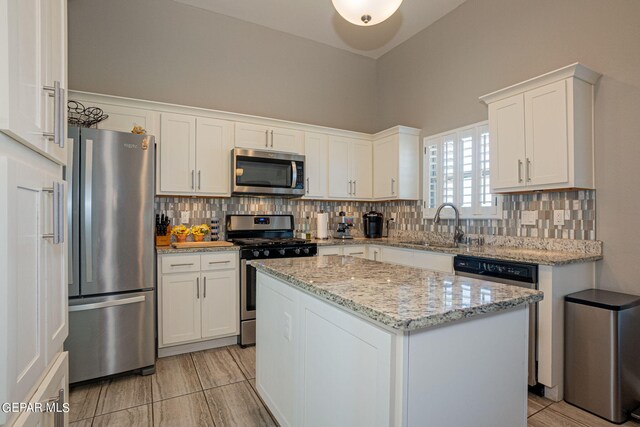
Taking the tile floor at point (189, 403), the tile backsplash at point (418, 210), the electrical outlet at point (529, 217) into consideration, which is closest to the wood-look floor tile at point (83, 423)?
the tile floor at point (189, 403)

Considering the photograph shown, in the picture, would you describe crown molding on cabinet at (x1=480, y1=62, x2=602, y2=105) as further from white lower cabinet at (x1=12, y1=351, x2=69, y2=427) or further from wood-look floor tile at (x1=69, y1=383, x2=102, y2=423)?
wood-look floor tile at (x1=69, y1=383, x2=102, y2=423)

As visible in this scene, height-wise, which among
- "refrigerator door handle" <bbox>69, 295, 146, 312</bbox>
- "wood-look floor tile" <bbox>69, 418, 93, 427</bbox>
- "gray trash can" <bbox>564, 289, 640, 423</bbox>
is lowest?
"wood-look floor tile" <bbox>69, 418, 93, 427</bbox>

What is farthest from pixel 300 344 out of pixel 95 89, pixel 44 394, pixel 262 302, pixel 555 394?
pixel 95 89

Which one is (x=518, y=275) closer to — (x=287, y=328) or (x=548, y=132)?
(x=548, y=132)

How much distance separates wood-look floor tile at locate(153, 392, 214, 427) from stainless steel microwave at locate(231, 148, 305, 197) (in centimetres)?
192

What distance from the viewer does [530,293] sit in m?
1.29

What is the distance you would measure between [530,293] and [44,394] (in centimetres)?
173

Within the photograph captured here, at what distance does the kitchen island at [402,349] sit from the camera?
40.6 inches

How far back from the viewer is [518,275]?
7.77 ft

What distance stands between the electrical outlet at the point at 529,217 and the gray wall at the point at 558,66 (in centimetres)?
45

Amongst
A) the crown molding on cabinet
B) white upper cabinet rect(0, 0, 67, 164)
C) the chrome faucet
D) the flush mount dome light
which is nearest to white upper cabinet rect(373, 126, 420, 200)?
the chrome faucet

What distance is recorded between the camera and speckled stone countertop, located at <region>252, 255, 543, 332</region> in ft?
3.38

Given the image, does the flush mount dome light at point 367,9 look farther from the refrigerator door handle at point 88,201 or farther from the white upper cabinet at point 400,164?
the white upper cabinet at point 400,164

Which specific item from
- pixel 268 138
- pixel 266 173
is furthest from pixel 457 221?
pixel 268 138
